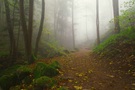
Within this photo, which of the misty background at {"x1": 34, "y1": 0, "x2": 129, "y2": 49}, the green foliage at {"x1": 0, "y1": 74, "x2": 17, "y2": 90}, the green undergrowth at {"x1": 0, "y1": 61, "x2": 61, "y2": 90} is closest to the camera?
the green undergrowth at {"x1": 0, "y1": 61, "x2": 61, "y2": 90}

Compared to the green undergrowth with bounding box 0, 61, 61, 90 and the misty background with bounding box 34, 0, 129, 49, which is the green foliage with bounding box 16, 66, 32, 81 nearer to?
the green undergrowth with bounding box 0, 61, 61, 90

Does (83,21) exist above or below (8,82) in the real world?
above

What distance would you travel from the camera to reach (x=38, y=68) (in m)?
7.21

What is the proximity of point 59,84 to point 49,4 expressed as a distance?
140ft

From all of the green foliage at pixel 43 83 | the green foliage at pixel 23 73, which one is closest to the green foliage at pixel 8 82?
the green foliage at pixel 23 73

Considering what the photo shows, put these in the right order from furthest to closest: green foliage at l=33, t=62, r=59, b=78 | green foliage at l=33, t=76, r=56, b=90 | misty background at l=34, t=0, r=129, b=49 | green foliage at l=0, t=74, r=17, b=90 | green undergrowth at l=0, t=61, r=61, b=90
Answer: misty background at l=34, t=0, r=129, b=49 → green foliage at l=0, t=74, r=17, b=90 → green foliage at l=33, t=62, r=59, b=78 → green undergrowth at l=0, t=61, r=61, b=90 → green foliage at l=33, t=76, r=56, b=90

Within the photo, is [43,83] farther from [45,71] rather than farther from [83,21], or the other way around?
[83,21]

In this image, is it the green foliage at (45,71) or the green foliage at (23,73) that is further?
the green foliage at (23,73)

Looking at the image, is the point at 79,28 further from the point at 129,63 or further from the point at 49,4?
the point at 129,63

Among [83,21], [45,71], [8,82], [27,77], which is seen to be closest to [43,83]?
[45,71]

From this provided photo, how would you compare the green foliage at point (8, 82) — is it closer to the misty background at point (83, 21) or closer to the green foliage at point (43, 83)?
the green foliage at point (43, 83)

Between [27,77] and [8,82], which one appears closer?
[27,77]

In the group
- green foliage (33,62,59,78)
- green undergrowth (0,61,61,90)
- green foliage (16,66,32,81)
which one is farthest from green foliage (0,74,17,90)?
green foliage (33,62,59,78)

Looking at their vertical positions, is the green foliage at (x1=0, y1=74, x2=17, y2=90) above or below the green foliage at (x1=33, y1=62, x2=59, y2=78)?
below
